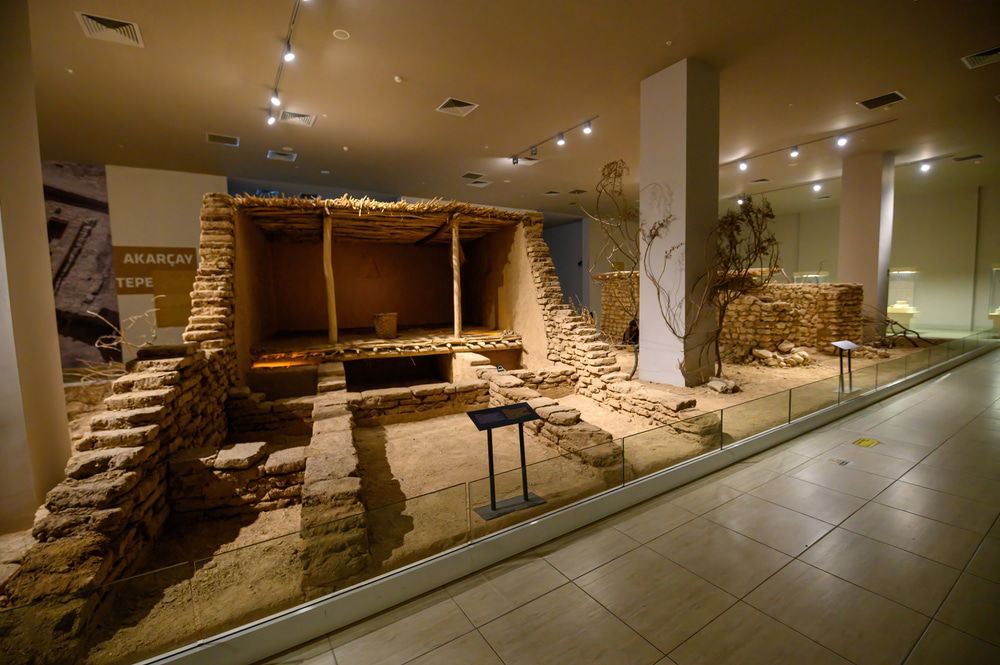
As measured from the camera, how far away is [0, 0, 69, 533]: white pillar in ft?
11.8

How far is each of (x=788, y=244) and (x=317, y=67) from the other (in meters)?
21.9

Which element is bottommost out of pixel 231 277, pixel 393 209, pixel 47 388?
pixel 47 388

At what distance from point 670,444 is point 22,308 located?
5.79m

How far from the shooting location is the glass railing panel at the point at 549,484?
276cm

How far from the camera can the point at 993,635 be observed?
2072 millimetres

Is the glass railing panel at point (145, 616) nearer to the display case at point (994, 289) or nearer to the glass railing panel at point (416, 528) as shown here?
the glass railing panel at point (416, 528)

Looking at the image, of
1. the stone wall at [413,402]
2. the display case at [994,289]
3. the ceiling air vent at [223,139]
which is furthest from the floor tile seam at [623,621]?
the display case at [994,289]

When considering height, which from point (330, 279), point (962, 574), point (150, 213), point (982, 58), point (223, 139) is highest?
point (982, 58)

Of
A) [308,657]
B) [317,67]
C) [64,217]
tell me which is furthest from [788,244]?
[64,217]

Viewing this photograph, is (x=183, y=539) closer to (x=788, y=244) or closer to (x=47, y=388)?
(x=47, y=388)

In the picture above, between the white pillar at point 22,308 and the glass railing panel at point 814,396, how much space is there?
748cm

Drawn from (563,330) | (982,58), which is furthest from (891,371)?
(563,330)

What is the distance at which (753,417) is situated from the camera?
14.6 ft

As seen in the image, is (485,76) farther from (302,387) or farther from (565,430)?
(302,387)
